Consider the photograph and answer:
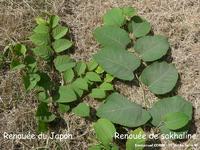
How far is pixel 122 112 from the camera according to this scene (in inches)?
89.5

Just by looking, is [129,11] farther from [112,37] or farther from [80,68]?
[80,68]

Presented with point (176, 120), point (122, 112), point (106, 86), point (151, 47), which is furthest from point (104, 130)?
point (151, 47)

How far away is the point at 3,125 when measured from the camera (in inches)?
90.9

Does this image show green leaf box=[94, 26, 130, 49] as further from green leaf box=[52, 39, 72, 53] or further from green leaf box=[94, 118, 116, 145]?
green leaf box=[94, 118, 116, 145]

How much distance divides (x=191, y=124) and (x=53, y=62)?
0.79 meters

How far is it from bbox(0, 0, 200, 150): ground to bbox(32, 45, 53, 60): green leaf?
0.39 ft

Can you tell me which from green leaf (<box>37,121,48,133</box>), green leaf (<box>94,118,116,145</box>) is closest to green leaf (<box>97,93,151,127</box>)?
green leaf (<box>94,118,116,145</box>)

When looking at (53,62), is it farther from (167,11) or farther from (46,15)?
(167,11)

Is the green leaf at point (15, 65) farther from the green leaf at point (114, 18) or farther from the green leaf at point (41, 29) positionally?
the green leaf at point (114, 18)

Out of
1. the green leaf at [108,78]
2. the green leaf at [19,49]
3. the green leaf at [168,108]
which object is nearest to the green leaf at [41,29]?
the green leaf at [19,49]

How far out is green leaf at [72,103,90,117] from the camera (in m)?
2.30

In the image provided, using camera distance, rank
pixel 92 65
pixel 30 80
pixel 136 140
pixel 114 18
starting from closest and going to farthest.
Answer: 1. pixel 136 140
2. pixel 30 80
3. pixel 92 65
4. pixel 114 18

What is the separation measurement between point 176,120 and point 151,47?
43 centimetres

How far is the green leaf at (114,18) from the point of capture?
2.53 m
